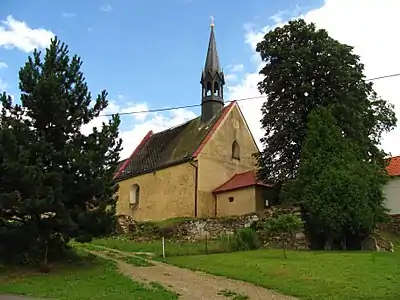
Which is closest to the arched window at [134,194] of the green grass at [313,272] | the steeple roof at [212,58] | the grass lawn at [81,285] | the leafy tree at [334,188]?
the steeple roof at [212,58]

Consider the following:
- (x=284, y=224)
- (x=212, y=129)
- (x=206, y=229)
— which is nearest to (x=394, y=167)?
(x=212, y=129)

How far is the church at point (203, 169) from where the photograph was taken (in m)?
35.7

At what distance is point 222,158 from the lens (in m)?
38.2

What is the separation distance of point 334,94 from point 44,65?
17.2 meters

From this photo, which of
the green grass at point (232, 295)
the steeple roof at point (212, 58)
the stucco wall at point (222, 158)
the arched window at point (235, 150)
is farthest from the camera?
the steeple roof at point (212, 58)

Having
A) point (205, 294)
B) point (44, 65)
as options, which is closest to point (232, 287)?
point (205, 294)

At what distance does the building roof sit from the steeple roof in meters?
9.30

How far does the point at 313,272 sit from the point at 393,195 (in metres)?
20.1

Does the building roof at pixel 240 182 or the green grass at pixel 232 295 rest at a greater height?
the building roof at pixel 240 182

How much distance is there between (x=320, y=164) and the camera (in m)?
25.7

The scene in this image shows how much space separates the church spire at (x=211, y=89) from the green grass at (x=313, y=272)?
66.2 ft

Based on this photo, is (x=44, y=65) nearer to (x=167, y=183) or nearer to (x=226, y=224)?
(x=226, y=224)

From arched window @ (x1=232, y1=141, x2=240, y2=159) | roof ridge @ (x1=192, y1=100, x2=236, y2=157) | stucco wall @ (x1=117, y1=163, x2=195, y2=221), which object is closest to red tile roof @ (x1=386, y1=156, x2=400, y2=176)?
arched window @ (x1=232, y1=141, x2=240, y2=159)

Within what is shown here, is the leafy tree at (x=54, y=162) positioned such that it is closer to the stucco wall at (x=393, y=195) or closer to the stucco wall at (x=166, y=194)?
the stucco wall at (x=166, y=194)
